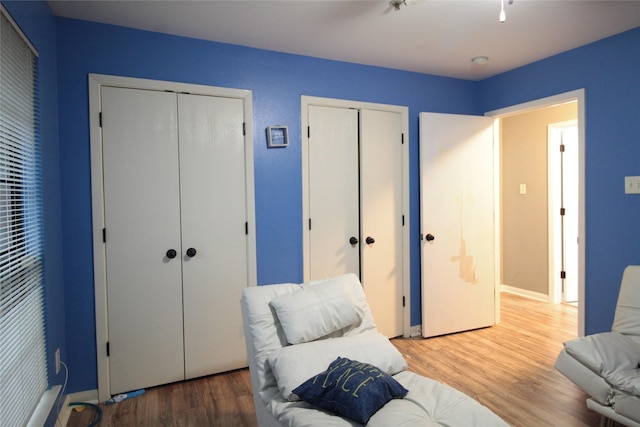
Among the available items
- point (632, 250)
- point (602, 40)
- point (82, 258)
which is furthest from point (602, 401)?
point (82, 258)

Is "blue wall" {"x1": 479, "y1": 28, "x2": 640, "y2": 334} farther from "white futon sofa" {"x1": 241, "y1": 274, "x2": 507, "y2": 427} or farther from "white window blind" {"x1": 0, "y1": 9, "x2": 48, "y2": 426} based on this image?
"white window blind" {"x1": 0, "y1": 9, "x2": 48, "y2": 426}

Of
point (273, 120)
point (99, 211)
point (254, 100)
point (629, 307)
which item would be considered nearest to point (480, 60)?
point (273, 120)

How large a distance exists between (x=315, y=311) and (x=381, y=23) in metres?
1.93

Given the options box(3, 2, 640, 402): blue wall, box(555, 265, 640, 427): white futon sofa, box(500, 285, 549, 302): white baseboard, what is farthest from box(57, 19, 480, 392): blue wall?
box(500, 285, 549, 302): white baseboard

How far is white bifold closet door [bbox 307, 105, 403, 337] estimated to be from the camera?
3088 millimetres

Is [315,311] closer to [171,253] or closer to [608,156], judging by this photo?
[171,253]

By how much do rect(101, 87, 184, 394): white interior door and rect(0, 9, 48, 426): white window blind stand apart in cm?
50

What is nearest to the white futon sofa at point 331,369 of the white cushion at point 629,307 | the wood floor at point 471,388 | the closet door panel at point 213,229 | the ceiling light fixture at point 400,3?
the wood floor at point 471,388

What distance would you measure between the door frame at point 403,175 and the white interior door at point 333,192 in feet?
0.13

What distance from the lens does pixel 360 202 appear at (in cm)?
325

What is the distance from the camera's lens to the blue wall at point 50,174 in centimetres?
202

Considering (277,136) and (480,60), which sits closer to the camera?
(277,136)

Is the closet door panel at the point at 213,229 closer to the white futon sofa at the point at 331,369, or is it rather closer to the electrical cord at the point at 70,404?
the electrical cord at the point at 70,404

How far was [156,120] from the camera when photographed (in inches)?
100
